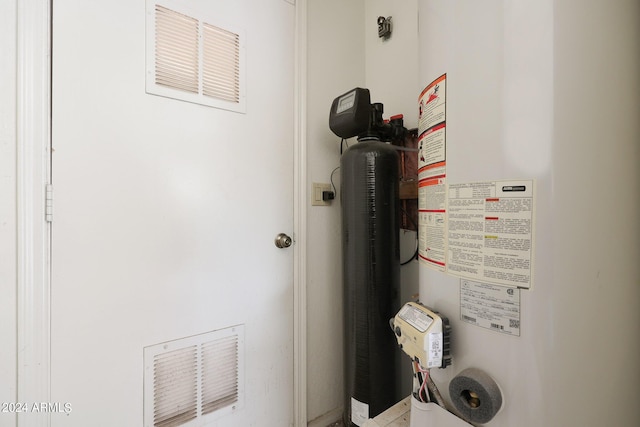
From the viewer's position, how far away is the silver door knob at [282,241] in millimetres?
1188

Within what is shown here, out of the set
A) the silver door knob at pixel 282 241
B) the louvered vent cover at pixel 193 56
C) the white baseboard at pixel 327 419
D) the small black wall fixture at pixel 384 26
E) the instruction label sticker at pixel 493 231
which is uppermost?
the small black wall fixture at pixel 384 26

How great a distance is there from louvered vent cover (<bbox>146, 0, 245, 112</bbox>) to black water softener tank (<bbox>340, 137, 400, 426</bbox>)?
0.58m

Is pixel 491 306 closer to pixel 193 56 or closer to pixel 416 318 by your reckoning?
pixel 416 318

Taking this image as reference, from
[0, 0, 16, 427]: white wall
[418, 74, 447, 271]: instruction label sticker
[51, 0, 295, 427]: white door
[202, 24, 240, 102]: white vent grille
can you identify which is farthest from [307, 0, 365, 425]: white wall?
[0, 0, 16, 427]: white wall

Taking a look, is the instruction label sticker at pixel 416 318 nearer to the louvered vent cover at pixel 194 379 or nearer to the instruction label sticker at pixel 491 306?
the instruction label sticker at pixel 491 306

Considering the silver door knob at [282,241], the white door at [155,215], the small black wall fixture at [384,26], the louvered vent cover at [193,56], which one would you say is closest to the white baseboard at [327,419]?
the white door at [155,215]

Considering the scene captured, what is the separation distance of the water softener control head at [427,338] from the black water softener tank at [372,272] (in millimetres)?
459

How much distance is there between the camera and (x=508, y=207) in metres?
0.50

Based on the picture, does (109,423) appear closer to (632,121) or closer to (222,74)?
(222,74)

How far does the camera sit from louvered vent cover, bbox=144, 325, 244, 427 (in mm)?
919

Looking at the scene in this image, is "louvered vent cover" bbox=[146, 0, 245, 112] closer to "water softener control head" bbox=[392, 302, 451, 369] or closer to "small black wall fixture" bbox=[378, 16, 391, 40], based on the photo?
"small black wall fixture" bbox=[378, 16, 391, 40]

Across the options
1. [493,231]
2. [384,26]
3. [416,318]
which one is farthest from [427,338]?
[384,26]

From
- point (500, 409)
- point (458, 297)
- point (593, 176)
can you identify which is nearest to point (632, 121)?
point (593, 176)

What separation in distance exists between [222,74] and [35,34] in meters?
0.52
